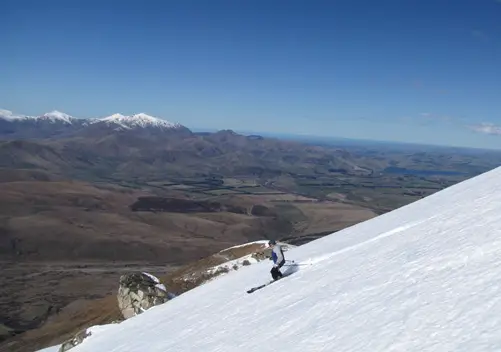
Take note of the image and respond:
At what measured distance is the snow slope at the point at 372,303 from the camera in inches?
478

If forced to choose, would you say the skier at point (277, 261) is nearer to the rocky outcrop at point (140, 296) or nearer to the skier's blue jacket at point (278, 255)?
the skier's blue jacket at point (278, 255)

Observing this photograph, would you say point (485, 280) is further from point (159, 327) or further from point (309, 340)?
point (159, 327)

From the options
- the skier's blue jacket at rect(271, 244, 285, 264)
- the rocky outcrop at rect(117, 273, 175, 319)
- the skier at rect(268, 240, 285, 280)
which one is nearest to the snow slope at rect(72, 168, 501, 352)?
the skier at rect(268, 240, 285, 280)

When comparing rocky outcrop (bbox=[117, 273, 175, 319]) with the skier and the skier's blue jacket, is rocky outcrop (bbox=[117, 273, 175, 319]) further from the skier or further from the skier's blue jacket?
the skier's blue jacket

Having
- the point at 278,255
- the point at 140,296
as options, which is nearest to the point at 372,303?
the point at 278,255

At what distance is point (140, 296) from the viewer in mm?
37969

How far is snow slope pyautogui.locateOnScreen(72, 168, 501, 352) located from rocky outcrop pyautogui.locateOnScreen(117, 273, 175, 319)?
589 cm

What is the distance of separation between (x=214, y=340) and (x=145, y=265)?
180552mm

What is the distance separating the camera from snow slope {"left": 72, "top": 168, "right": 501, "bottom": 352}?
12.1 meters

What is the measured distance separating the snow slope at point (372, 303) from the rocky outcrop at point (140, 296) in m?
5.89

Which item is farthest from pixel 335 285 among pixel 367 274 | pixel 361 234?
pixel 361 234

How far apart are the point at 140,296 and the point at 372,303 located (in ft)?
88.1

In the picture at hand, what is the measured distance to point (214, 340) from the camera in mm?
19547

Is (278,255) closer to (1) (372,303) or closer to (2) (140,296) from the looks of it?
(1) (372,303)
